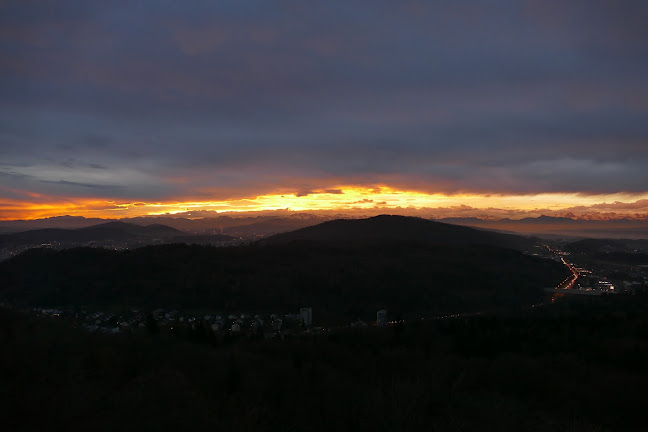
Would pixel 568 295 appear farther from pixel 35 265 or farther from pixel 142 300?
pixel 35 265

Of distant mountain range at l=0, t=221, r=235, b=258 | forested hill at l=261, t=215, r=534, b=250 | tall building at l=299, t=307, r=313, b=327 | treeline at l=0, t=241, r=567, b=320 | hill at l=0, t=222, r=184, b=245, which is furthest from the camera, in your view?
forested hill at l=261, t=215, r=534, b=250

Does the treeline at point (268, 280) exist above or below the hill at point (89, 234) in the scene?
below

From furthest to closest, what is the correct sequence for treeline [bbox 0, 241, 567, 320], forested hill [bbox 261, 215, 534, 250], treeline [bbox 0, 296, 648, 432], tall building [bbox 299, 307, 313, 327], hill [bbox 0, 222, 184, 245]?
forested hill [bbox 261, 215, 534, 250] < hill [bbox 0, 222, 184, 245] < treeline [bbox 0, 241, 567, 320] < tall building [bbox 299, 307, 313, 327] < treeline [bbox 0, 296, 648, 432]

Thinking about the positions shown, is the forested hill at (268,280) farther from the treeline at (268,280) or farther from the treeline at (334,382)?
the treeline at (334,382)

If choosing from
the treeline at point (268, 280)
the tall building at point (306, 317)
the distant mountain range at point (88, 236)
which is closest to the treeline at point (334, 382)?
the tall building at point (306, 317)

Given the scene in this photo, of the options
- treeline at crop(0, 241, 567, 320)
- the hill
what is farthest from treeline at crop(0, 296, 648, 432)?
the hill

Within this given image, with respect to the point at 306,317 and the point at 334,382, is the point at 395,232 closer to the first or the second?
the point at 306,317

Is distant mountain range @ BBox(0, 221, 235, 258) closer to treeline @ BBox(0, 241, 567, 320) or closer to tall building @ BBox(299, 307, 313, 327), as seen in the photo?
treeline @ BBox(0, 241, 567, 320)
